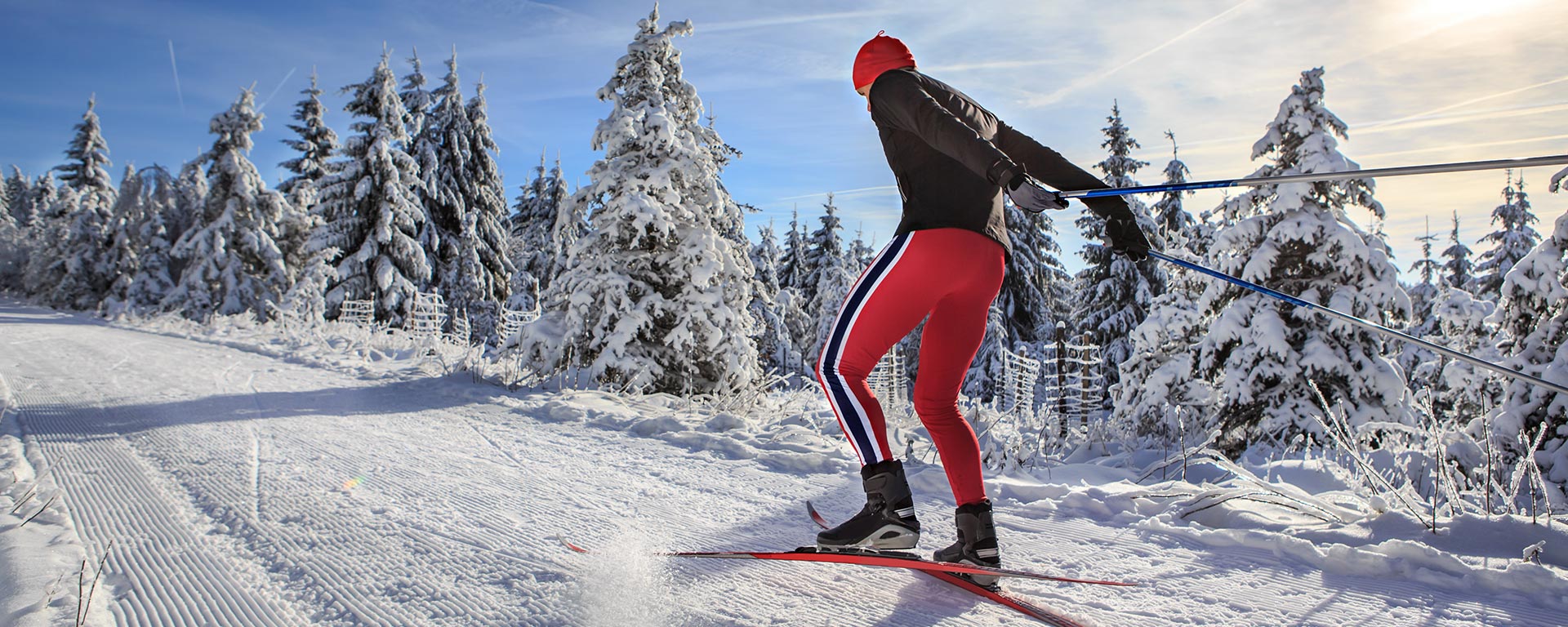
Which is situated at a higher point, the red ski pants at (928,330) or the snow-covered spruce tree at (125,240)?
the snow-covered spruce tree at (125,240)

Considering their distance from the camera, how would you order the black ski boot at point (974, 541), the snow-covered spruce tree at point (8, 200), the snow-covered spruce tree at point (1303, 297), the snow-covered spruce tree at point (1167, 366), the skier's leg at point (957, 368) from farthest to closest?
the snow-covered spruce tree at point (8, 200), the snow-covered spruce tree at point (1167, 366), the snow-covered spruce tree at point (1303, 297), the skier's leg at point (957, 368), the black ski boot at point (974, 541)

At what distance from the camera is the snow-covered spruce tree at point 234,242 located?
82.5ft

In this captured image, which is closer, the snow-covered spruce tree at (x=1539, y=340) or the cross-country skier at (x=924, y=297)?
the cross-country skier at (x=924, y=297)

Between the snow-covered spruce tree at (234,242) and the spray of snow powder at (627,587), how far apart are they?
27.8m

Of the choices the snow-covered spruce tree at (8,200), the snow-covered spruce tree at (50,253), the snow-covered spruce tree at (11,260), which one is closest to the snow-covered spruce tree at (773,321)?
the snow-covered spruce tree at (50,253)

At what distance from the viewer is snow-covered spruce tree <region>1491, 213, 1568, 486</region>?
6430 mm

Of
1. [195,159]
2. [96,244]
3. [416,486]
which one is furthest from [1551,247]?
[96,244]

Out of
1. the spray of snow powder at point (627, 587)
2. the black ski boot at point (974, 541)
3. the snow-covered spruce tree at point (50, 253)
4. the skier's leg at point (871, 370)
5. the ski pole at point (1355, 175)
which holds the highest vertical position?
the snow-covered spruce tree at point (50, 253)

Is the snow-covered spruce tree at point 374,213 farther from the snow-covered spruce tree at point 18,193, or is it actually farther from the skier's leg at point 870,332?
the snow-covered spruce tree at point 18,193

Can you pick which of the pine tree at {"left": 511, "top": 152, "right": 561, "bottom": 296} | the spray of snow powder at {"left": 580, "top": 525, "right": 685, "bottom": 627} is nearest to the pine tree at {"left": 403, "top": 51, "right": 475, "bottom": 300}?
the pine tree at {"left": 511, "top": 152, "right": 561, "bottom": 296}

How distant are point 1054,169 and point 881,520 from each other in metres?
1.41

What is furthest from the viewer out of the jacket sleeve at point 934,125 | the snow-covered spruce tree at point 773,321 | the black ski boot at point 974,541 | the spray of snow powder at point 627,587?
the snow-covered spruce tree at point 773,321

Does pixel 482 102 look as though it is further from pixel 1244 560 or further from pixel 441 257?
pixel 1244 560

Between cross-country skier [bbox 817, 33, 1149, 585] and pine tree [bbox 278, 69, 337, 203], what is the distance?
1169 inches
